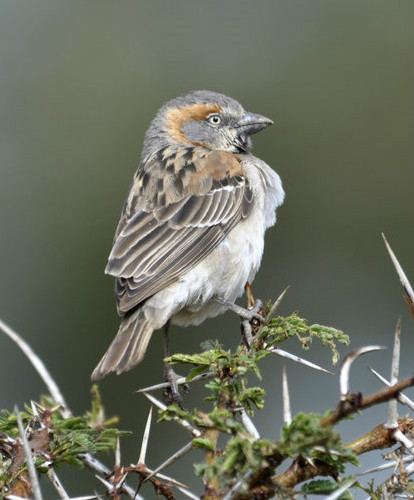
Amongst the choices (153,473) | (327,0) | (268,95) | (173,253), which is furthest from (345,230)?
(153,473)

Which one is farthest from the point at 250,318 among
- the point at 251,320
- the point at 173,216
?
the point at 173,216

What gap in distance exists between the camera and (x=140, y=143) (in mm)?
7406

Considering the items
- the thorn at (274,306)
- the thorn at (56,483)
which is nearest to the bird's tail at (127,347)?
the thorn at (274,306)

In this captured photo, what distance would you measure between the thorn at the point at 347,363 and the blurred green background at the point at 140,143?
151 inches

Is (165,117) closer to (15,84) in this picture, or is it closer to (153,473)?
(15,84)

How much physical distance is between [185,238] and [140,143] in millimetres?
2541

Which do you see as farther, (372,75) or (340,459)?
(372,75)

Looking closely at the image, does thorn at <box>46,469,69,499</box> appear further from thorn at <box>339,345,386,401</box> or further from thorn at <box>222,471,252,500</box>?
thorn at <box>339,345,386,401</box>

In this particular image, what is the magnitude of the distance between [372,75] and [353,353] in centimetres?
542

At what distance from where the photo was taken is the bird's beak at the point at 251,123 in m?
6.09

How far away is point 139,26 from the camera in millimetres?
7715

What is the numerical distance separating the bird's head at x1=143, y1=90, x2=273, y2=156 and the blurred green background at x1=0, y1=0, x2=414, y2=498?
878 mm

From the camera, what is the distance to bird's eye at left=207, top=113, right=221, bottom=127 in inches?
245

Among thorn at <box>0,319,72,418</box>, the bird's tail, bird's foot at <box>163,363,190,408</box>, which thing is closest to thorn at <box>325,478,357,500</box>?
thorn at <box>0,319,72,418</box>
